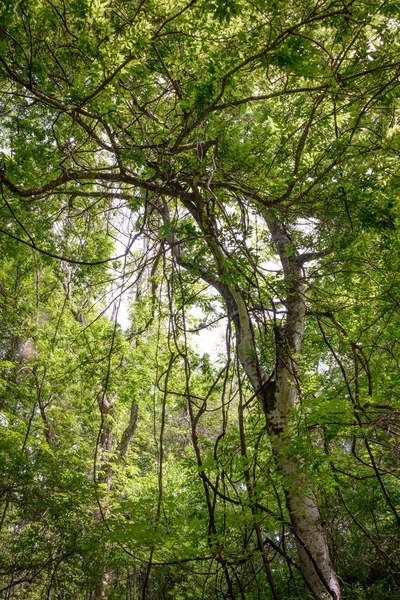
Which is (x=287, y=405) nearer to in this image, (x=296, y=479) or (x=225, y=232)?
(x=296, y=479)

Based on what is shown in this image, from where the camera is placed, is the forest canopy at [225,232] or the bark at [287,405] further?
the bark at [287,405]

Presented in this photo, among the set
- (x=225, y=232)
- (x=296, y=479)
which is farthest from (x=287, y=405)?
(x=225, y=232)

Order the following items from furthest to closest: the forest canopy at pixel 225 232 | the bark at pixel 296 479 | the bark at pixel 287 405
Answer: the bark at pixel 296 479 → the bark at pixel 287 405 → the forest canopy at pixel 225 232

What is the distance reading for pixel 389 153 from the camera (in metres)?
2.96

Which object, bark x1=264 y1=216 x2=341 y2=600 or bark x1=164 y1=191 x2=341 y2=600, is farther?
bark x1=264 y1=216 x2=341 y2=600

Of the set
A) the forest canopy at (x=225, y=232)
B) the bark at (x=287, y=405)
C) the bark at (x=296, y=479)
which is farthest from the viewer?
the bark at (x=296, y=479)

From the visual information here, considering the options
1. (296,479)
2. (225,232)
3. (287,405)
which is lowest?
(296,479)

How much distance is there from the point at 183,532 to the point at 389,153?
4566mm

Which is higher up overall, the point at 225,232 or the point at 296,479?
the point at 225,232

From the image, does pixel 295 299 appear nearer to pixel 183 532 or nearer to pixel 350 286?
pixel 350 286

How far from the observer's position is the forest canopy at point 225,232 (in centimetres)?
220

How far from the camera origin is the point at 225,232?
363 centimetres

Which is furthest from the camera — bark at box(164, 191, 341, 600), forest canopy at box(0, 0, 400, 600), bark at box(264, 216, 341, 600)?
bark at box(264, 216, 341, 600)

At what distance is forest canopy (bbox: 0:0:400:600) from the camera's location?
220 cm
